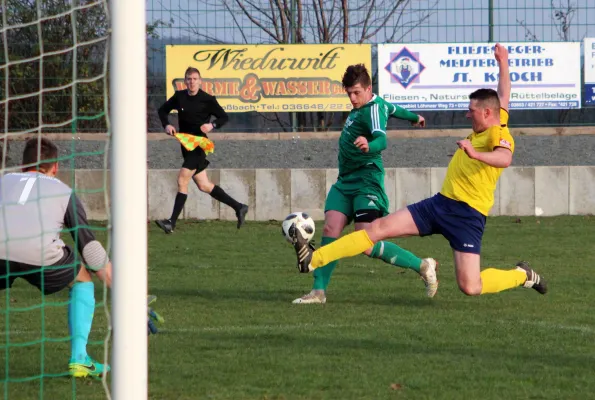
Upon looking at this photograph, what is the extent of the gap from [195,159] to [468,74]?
17.3 ft

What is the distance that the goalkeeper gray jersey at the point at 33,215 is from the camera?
584 cm

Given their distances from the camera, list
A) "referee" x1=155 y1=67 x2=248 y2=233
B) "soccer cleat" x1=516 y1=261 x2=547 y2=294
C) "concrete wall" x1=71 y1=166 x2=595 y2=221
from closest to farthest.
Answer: "soccer cleat" x1=516 y1=261 x2=547 y2=294
"referee" x1=155 y1=67 x2=248 y2=233
"concrete wall" x1=71 y1=166 x2=595 y2=221

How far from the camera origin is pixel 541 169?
16.8 m

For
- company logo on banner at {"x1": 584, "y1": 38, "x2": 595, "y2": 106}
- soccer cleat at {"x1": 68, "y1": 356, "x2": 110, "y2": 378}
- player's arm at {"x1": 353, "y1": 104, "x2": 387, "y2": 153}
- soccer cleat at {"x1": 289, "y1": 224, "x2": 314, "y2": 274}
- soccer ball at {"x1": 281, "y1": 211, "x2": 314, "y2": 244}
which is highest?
company logo on banner at {"x1": 584, "y1": 38, "x2": 595, "y2": 106}

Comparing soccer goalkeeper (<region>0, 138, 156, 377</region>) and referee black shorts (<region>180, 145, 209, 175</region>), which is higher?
referee black shorts (<region>180, 145, 209, 175</region>)

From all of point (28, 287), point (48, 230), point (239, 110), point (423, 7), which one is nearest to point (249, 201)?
point (239, 110)

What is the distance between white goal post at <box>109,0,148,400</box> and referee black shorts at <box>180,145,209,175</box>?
10.0 metres

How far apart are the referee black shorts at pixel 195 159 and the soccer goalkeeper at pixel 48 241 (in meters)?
8.56

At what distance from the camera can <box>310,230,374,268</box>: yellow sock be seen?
799cm

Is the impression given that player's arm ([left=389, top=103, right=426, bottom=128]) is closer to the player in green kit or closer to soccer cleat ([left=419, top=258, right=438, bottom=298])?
the player in green kit

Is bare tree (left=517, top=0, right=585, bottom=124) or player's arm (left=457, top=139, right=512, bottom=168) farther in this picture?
bare tree (left=517, top=0, right=585, bottom=124)

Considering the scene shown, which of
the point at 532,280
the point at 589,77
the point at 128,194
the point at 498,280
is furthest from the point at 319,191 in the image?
the point at 128,194

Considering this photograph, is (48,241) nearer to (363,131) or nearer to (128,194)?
(128,194)

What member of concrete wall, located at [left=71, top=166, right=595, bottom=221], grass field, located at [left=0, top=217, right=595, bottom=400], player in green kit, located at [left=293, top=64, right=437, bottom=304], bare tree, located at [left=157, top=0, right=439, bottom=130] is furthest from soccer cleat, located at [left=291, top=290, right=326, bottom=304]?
bare tree, located at [left=157, top=0, right=439, bottom=130]
